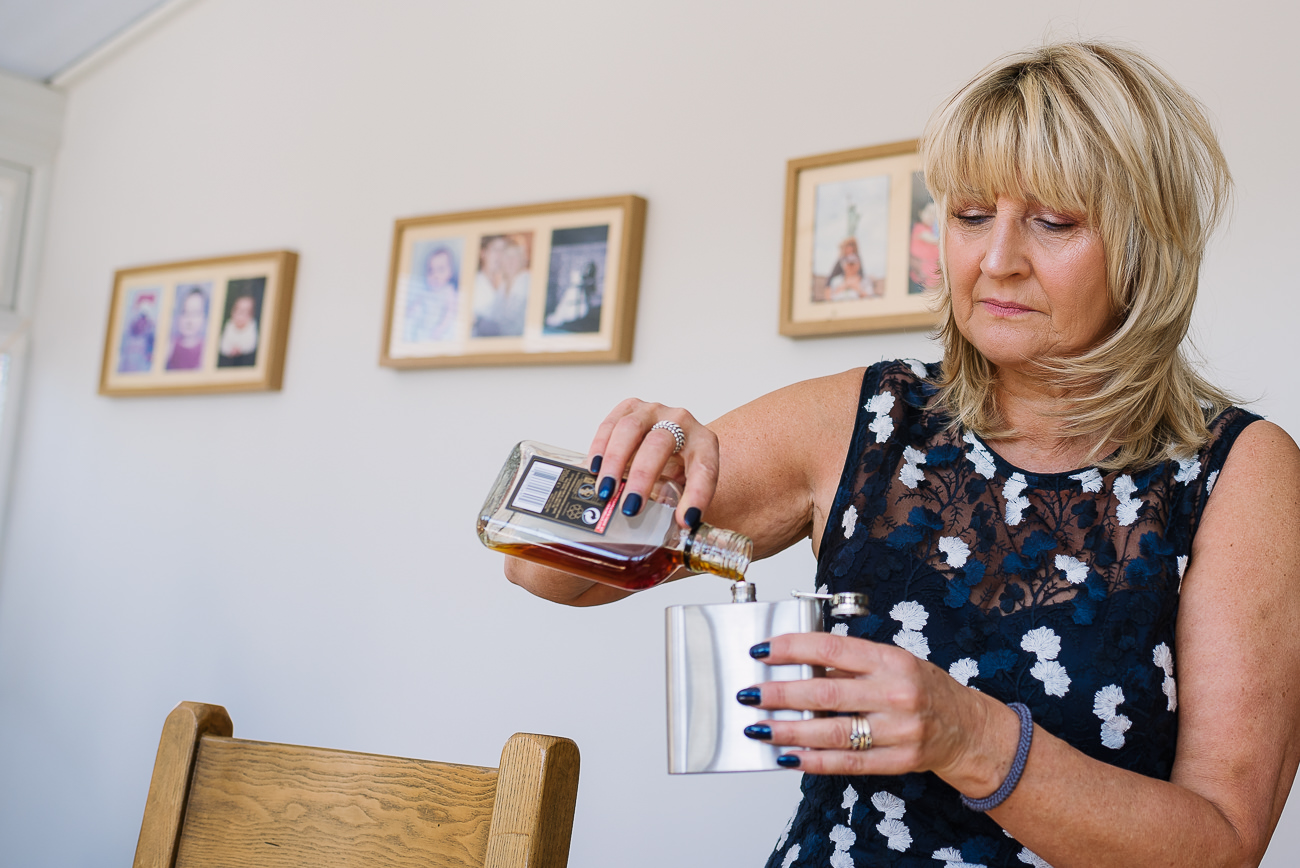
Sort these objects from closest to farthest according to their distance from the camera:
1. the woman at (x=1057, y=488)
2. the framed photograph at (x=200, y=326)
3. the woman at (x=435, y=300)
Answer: the woman at (x=1057, y=488)
the woman at (x=435, y=300)
the framed photograph at (x=200, y=326)

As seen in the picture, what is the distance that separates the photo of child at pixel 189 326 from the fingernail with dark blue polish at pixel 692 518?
2.04m

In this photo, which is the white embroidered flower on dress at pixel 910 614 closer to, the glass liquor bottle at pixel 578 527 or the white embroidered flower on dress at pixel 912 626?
the white embroidered flower on dress at pixel 912 626

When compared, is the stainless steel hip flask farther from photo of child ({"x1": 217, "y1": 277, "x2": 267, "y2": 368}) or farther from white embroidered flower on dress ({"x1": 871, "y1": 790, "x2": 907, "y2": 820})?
photo of child ({"x1": 217, "y1": 277, "x2": 267, "y2": 368})

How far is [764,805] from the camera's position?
69.2 inches

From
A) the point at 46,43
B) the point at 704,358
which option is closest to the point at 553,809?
the point at 704,358

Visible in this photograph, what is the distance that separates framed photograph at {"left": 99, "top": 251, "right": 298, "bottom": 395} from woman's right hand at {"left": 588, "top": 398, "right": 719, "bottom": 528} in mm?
1760

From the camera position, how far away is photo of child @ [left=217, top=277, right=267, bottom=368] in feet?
8.04

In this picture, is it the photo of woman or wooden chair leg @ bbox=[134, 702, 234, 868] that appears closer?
wooden chair leg @ bbox=[134, 702, 234, 868]

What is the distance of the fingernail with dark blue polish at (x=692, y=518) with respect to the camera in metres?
0.75

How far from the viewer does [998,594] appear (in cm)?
94

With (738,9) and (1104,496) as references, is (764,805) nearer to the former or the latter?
(1104,496)

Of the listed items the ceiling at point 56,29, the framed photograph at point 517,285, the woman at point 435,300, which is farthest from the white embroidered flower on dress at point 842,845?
the ceiling at point 56,29

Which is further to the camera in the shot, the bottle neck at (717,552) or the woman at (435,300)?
the woman at (435,300)

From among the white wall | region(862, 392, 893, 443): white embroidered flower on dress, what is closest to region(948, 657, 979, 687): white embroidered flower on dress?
region(862, 392, 893, 443): white embroidered flower on dress
